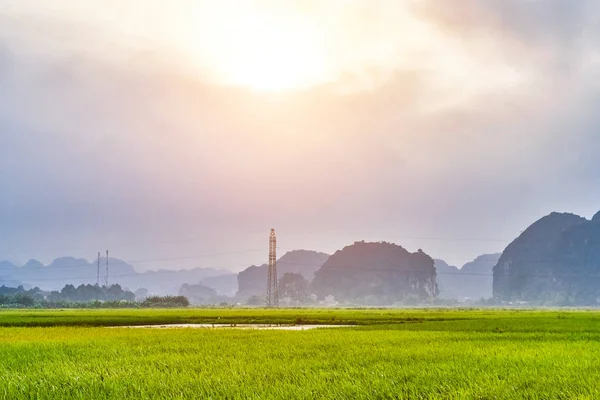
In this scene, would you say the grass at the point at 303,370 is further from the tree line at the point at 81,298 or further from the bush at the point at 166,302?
the bush at the point at 166,302

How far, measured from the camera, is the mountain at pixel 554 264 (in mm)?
165250

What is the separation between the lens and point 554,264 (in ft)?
577

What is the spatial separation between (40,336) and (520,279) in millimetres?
181196

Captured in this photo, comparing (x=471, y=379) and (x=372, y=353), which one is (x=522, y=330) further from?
(x=471, y=379)

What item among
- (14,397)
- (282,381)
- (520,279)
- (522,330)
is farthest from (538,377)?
(520,279)

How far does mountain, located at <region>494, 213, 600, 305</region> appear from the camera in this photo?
542 ft

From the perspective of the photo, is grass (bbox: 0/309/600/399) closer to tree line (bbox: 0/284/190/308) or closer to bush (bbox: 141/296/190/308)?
tree line (bbox: 0/284/190/308)

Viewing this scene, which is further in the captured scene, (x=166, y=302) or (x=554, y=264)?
(x=554, y=264)

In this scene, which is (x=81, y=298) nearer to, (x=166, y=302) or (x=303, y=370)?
(x=166, y=302)

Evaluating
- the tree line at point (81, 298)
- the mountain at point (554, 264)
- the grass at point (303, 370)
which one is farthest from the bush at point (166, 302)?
the mountain at point (554, 264)

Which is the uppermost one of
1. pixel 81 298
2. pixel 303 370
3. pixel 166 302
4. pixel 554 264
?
pixel 554 264

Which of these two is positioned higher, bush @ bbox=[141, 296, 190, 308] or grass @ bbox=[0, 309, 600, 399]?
grass @ bbox=[0, 309, 600, 399]

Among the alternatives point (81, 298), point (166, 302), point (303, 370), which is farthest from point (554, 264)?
point (303, 370)

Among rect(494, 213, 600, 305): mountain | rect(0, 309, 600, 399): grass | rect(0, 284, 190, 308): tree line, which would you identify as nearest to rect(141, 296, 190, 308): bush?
rect(0, 284, 190, 308): tree line
